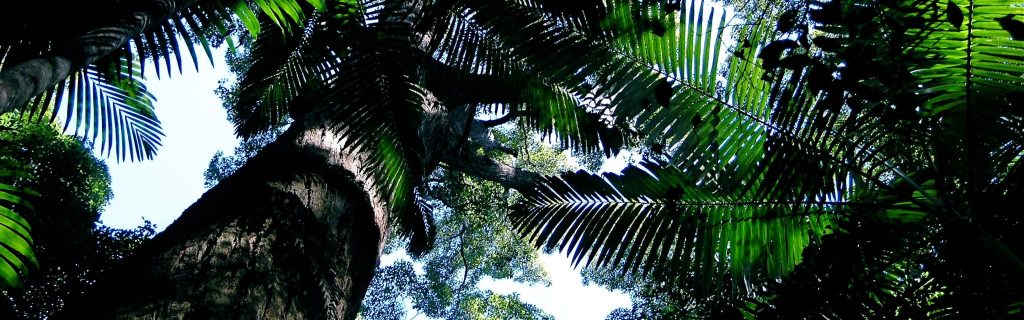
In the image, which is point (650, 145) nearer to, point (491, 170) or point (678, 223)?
point (678, 223)

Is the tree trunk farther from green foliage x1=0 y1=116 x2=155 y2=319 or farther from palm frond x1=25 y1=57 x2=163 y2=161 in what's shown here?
green foliage x1=0 y1=116 x2=155 y2=319

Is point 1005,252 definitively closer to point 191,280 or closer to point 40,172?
Answer: point 191,280

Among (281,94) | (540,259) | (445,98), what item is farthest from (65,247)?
(540,259)

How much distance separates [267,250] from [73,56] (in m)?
0.80

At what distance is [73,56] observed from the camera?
1496 mm

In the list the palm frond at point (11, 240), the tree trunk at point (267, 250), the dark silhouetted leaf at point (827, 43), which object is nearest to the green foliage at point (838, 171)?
the dark silhouetted leaf at point (827, 43)

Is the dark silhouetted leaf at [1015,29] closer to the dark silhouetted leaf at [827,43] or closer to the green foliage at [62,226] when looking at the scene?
the dark silhouetted leaf at [827,43]

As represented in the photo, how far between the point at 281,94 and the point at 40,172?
5.83 metres

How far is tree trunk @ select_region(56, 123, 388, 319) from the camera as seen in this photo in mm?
1759

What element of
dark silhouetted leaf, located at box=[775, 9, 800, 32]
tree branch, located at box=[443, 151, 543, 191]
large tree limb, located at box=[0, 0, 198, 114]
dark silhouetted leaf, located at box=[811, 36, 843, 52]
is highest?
tree branch, located at box=[443, 151, 543, 191]

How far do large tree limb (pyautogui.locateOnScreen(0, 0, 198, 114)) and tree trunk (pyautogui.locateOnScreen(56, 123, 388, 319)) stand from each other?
1.90 ft

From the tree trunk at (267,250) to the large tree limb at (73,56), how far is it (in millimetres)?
580

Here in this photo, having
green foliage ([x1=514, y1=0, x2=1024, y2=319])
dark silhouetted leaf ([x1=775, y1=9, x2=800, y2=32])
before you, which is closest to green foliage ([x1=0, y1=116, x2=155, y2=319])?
green foliage ([x1=514, y1=0, x2=1024, y2=319])

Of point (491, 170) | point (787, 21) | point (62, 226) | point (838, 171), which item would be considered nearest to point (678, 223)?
point (838, 171)
